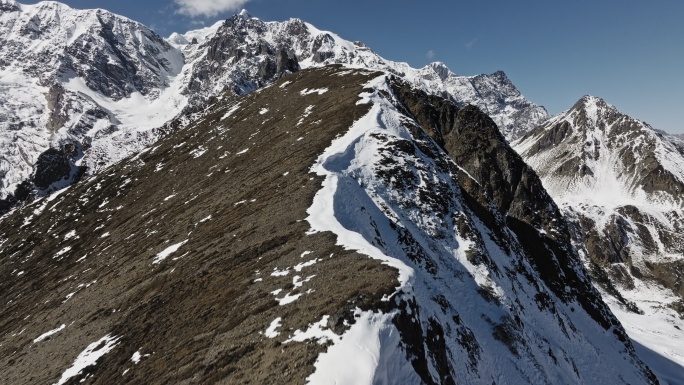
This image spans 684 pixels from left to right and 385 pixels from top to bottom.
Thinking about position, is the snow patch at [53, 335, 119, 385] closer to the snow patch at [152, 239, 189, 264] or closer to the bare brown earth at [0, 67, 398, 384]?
the bare brown earth at [0, 67, 398, 384]

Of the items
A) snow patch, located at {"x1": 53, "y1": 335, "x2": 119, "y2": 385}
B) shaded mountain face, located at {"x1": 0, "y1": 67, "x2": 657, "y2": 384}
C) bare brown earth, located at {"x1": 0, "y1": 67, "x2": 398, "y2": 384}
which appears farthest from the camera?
snow patch, located at {"x1": 53, "y1": 335, "x2": 119, "y2": 385}

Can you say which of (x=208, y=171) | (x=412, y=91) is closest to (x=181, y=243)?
(x=208, y=171)

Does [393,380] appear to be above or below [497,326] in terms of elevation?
above

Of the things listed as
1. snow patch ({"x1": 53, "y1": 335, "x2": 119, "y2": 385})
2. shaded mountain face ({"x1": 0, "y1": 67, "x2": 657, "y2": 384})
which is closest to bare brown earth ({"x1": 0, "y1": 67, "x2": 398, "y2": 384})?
shaded mountain face ({"x1": 0, "y1": 67, "x2": 657, "y2": 384})

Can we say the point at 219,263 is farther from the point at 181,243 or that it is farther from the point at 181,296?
the point at 181,243

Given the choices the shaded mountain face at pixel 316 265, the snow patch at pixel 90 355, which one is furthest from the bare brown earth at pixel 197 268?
the snow patch at pixel 90 355
